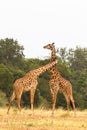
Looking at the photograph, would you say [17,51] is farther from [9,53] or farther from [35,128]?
[35,128]

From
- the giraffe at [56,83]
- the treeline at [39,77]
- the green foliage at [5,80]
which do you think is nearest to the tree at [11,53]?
the treeline at [39,77]

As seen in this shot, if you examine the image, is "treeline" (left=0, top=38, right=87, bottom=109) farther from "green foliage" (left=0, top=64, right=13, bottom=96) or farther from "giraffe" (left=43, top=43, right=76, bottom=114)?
"giraffe" (left=43, top=43, right=76, bottom=114)

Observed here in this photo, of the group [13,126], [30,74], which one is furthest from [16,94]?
[13,126]

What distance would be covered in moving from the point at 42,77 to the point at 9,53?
5.61 meters

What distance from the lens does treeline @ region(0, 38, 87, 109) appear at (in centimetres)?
3522

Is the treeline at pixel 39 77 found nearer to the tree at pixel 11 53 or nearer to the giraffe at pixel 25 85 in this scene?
the tree at pixel 11 53

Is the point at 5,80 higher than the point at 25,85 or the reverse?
higher

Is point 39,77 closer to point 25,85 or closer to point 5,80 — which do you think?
point 5,80

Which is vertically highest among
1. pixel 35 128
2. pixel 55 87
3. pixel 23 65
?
pixel 23 65

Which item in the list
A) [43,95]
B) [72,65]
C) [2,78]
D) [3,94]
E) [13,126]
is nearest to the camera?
[13,126]

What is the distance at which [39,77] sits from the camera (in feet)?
141

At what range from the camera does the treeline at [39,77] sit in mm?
35219

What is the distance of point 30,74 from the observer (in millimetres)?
18562

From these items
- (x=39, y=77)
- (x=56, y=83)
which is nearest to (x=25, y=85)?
(x=56, y=83)
